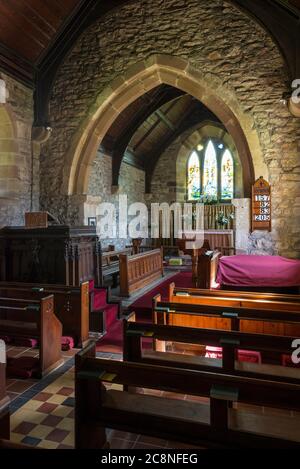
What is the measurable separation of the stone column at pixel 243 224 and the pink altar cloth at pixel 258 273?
4.90 ft

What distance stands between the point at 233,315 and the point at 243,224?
4265 millimetres

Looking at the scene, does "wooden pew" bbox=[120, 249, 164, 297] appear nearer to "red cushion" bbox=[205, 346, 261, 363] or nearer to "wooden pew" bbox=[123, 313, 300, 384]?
"red cushion" bbox=[205, 346, 261, 363]

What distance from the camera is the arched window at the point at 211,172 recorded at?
13680 mm

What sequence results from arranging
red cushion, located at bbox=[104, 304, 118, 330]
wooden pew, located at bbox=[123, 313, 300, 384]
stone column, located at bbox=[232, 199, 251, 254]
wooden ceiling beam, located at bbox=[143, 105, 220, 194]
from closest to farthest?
wooden pew, located at bbox=[123, 313, 300, 384] → red cushion, located at bbox=[104, 304, 118, 330] → stone column, located at bbox=[232, 199, 251, 254] → wooden ceiling beam, located at bbox=[143, 105, 220, 194]

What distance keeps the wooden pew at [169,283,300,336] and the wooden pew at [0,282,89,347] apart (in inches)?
41.0

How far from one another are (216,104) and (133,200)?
6075 mm

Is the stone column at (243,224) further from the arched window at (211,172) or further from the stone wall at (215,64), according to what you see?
the arched window at (211,172)

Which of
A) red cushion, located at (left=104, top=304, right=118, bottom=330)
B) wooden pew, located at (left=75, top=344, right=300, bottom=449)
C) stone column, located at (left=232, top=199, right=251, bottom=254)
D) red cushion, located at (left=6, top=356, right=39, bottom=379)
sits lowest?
red cushion, located at (left=6, top=356, right=39, bottom=379)

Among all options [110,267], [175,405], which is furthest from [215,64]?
[175,405]

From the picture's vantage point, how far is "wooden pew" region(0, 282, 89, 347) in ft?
13.4

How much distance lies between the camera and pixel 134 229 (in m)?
12.8

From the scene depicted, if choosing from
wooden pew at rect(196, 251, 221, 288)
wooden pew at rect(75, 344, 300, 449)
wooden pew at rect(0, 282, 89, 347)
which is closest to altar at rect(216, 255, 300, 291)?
wooden pew at rect(196, 251, 221, 288)

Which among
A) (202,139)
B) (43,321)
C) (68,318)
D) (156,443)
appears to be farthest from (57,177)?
(202,139)

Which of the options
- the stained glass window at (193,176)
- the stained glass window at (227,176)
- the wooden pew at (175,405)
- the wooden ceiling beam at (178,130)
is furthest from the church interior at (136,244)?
the stained glass window at (193,176)
